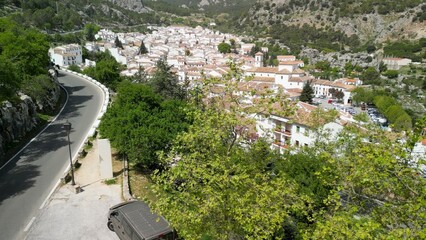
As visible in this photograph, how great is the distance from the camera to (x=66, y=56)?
270 ft

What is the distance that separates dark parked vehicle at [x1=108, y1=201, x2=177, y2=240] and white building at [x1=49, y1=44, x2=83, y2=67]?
→ 3047 inches

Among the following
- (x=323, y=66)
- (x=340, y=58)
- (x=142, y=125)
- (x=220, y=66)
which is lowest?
(x=142, y=125)

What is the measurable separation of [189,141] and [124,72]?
84985 millimetres

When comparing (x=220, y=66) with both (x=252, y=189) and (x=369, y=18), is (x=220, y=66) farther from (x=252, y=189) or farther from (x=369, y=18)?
(x=369, y=18)

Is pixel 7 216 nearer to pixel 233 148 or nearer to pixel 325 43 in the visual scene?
pixel 233 148

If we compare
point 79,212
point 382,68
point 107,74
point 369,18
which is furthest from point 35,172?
point 369,18

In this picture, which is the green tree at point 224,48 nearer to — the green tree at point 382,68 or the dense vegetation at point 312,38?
the dense vegetation at point 312,38

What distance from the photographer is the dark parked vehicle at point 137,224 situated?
11312 millimetres

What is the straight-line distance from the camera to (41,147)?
22.8 m

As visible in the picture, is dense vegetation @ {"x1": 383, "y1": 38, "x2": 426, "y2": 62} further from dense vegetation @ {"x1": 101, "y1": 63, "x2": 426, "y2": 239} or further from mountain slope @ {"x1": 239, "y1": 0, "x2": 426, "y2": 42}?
dense vegetation @ {"x1": 101, "y1": 63, "x2": 426, "y2": 239}

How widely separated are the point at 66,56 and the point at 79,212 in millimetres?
77847

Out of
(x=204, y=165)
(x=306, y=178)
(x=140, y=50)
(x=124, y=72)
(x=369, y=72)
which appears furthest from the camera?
(x=140, y=50)

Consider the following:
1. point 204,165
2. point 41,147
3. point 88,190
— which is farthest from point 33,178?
point 204,165

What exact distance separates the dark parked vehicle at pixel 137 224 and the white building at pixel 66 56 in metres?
77.4
